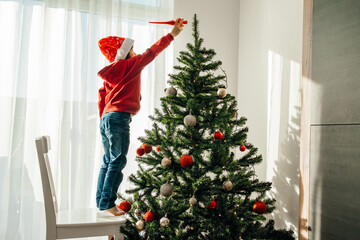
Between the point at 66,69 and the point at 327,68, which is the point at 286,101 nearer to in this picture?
the point at 327,68

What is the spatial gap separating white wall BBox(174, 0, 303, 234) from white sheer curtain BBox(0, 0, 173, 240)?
67 cm

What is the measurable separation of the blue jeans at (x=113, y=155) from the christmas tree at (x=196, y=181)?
0.47 feet

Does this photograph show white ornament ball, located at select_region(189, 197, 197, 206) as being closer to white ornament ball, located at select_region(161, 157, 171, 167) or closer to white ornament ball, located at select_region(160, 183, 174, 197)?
white ornament ball, located at select_region(160, 183, 174, 197)

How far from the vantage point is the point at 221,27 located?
2943mm

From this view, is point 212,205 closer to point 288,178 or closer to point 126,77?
point 288,178

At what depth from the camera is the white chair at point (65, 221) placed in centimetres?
163

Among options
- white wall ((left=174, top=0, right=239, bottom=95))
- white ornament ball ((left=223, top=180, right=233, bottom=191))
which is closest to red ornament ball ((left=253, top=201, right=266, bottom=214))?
white ornament ball ((left=223, top=180, right=233, bottom=191))

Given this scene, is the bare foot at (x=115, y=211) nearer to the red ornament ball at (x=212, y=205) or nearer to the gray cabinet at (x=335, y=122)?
the red ornament ball at (x=212, y=205)

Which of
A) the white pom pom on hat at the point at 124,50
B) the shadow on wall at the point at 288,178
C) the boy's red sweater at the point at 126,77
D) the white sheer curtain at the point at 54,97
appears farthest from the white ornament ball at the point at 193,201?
the white sheer curtain at the point at 54,97

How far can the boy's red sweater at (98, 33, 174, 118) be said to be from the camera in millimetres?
1960

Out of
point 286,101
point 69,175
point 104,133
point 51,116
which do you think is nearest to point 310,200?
point 286,101

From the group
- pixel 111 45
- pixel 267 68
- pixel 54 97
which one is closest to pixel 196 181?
pixel 111 45

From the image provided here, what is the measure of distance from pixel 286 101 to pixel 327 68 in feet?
1.63

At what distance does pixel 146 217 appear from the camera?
162 centimetres
